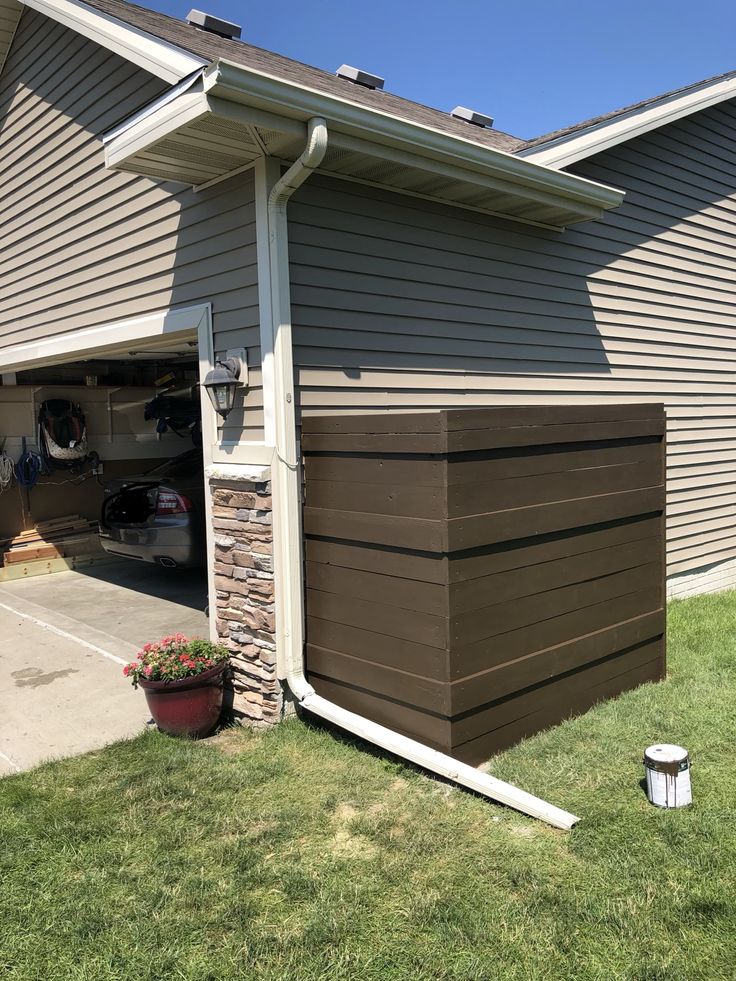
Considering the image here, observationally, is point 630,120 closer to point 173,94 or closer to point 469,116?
point 469,116

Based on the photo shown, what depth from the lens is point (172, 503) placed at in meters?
7.07

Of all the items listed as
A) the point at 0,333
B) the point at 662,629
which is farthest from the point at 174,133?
the point at 0,333

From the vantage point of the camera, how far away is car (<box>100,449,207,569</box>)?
7043mm

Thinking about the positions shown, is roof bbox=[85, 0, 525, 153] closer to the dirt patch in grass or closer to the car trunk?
the car trunk

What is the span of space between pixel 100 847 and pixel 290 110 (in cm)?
332

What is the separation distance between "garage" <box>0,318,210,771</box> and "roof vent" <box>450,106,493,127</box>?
13.7 feet

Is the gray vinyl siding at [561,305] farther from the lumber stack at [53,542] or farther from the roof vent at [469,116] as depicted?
the lumber stack at [53,542]

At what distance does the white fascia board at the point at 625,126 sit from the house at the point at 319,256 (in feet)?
0.07

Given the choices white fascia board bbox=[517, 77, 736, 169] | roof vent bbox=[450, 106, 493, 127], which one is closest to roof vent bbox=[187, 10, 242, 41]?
roof vent bbox=[450, 106, 493, 127]

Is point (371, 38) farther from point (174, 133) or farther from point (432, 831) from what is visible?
point (432, 831)

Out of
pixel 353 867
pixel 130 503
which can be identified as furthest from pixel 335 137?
pixel 130 503

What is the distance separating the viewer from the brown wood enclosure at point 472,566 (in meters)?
3.71

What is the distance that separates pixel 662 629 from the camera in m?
5.08

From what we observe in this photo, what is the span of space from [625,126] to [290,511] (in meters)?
4.35
